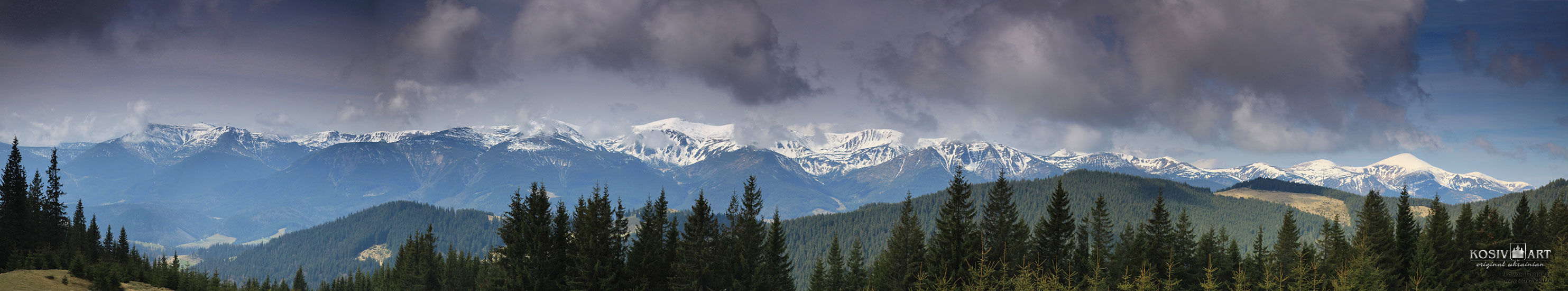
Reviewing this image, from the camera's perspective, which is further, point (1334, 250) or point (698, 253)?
point (1334, 250)

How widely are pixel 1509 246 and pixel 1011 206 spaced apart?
38456 millimetres

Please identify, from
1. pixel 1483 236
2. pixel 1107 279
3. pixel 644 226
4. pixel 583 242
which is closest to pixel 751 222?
pixel 644 226

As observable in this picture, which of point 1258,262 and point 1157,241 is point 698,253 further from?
point 1258,262

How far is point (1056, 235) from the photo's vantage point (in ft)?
195

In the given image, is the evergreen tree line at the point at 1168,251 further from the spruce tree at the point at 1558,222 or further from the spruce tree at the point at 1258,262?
the spruce tree at the point at 1258,262

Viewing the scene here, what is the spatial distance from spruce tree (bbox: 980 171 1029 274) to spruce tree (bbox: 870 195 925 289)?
18.0 feet

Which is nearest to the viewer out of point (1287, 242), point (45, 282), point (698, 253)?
point (45, 282)

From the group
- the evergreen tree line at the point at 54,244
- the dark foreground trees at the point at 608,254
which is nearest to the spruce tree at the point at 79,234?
the evergreen tree line at the point at 54,244

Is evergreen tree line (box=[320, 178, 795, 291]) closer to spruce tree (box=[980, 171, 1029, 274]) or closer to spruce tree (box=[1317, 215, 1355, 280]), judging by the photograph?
spruce tree (box=[980, 171, 1029, 274])

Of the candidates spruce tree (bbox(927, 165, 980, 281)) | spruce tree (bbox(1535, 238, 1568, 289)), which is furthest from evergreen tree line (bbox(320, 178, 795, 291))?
spruce tree (bbox(1535, 238, 1568, 289))

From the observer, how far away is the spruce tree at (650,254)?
50.3m

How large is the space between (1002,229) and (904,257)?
27.2ft

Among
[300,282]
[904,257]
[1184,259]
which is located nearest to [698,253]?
[904,257]

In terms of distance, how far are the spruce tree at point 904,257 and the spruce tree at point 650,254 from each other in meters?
17.8
